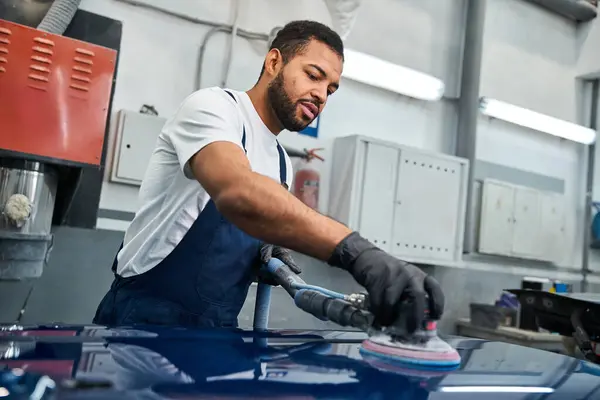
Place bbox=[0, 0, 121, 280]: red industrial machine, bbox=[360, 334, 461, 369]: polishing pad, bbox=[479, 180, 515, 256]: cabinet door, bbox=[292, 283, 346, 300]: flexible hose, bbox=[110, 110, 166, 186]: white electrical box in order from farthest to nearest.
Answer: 1. bbox=[479, 180, 515, 256]: cabinet door
2. bbox=[110, 110, 166, 186]: white electrical box
3. bbox=[0, 0, 121, 280]: red industrial machine
4. bbox=[292, 283, 346, 300]: flexible hose
5. bbox=[360, 334, 461, 369]: polishing pad

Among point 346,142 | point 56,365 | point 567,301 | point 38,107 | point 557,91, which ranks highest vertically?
point 557,91

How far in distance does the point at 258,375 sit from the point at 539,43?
4.40 meters

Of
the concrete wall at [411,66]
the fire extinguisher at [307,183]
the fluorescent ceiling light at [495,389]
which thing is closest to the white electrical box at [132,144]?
the concrete wall at [411,66]

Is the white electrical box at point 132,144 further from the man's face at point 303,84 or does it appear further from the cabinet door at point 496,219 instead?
the cabinet door at point 496,219

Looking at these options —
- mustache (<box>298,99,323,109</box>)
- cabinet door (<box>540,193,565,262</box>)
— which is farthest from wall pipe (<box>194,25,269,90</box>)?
cabinet door (<box>540,193,565,262</box>)

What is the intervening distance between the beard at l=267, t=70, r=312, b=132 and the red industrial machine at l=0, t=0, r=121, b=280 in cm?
85

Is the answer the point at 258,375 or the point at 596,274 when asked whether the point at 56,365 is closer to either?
the point at 258,375

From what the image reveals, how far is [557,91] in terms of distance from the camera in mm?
4430

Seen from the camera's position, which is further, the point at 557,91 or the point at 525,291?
the point at 557,91

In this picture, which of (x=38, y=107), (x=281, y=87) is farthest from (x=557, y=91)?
(x=38, y=107)

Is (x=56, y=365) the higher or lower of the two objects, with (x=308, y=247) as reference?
lower

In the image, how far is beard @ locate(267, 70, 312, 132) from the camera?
1502 millimetres

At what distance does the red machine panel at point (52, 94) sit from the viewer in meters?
1.86

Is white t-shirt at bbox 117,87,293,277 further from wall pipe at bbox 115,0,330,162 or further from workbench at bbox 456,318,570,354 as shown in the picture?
workbench at bbox 456,318,570,354
